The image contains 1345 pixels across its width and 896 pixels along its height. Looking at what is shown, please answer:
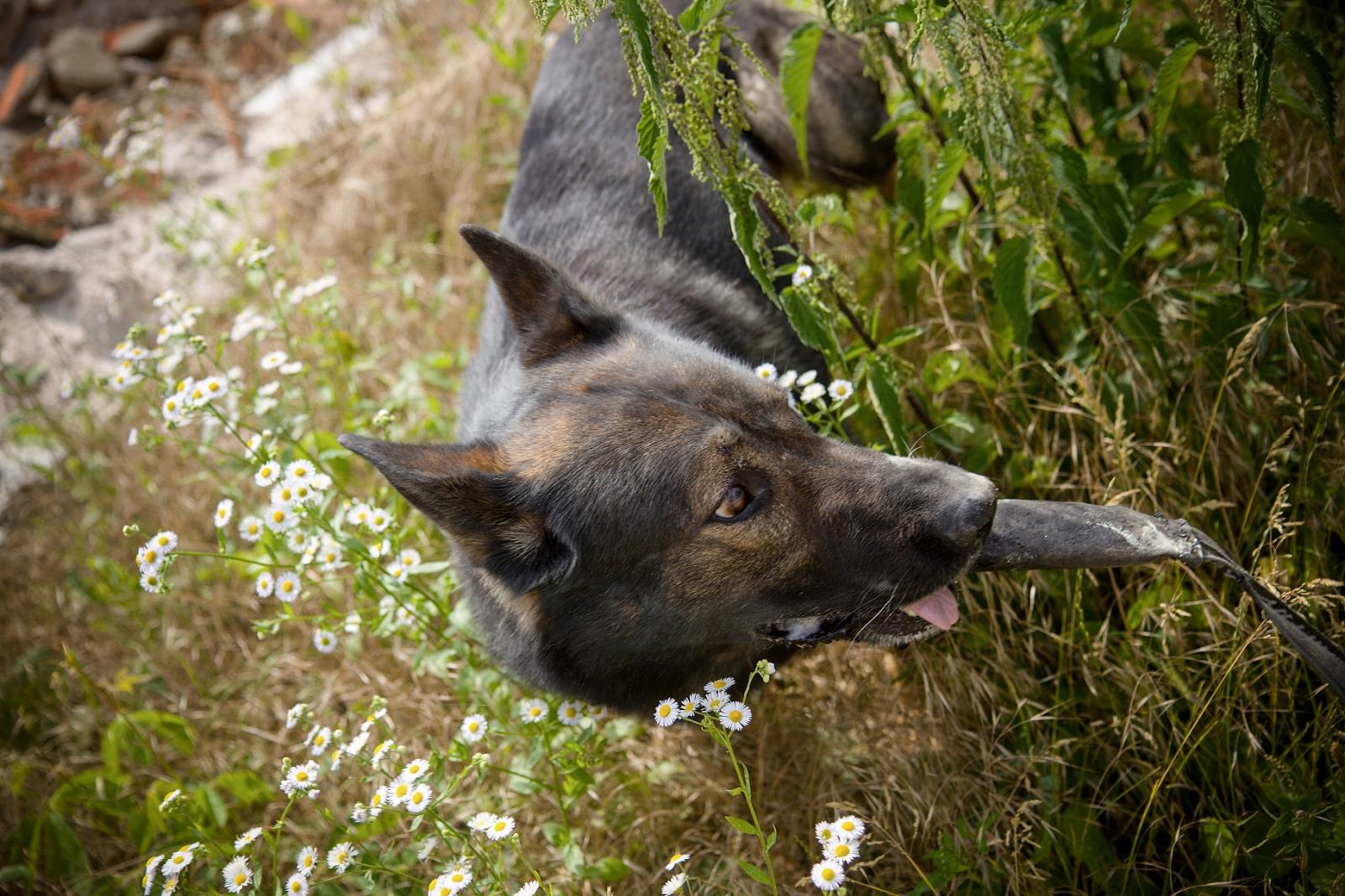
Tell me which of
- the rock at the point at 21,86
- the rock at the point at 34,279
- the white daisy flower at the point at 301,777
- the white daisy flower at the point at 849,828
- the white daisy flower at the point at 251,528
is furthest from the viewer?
the rock at the point at 21,86

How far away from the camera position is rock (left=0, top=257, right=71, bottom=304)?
653 centimetres

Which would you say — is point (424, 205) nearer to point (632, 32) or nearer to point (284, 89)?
point (284, 89)

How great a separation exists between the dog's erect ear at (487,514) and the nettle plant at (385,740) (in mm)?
430

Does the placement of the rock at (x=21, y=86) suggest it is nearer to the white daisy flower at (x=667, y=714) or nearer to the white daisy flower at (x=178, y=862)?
the white daisy flower at (x=178, y=862)

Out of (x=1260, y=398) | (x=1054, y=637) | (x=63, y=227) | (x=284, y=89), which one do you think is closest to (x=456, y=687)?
(x=1054, y=637)

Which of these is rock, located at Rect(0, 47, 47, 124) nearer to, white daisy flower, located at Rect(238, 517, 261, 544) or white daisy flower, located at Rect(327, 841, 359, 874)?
white daisy flower, located at Rect(238, 517, 261, 544)

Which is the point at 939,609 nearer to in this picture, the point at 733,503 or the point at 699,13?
the point at 733,503

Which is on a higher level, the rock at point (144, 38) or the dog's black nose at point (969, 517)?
the dog's black nose at point (969, 517)

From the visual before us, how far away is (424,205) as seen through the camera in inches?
246

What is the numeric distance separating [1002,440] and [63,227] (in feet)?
21.0

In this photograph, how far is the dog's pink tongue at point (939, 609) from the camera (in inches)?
110

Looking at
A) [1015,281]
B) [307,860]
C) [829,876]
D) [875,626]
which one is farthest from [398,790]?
[1015,281]

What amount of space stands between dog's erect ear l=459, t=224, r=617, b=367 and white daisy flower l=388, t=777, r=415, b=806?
1.27m

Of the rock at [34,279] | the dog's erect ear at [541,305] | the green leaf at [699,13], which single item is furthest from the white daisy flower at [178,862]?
the rock at [34,279]
